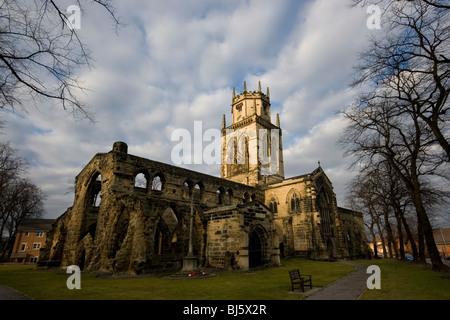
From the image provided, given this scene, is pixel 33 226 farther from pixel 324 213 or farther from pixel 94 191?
pixel 324 213

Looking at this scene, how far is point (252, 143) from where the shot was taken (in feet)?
142

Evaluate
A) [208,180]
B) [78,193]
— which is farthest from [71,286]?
[208,180]

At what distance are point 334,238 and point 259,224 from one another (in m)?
17.1

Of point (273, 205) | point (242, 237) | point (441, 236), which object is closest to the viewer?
point (242, 237)

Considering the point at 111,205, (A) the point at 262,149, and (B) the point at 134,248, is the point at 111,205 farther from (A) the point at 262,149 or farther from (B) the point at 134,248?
(A) the point at 262,149

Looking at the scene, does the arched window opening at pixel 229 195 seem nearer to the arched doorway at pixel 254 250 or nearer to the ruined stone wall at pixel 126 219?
the ruined stone wall at pixel 126 219

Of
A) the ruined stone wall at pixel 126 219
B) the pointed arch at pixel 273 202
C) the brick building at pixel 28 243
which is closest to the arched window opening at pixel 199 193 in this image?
the ruined stone wall at pixel 126 219

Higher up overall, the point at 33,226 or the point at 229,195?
the point at 229,195

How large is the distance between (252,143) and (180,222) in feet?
89.9

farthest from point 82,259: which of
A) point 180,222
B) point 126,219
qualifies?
point 180,222

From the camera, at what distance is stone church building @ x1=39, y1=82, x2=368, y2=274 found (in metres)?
15.0

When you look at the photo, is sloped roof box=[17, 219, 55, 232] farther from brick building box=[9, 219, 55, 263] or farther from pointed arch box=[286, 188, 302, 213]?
pointed arch box=[286, 188, 302, 213]

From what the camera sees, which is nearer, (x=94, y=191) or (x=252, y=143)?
(x=94, y=191)

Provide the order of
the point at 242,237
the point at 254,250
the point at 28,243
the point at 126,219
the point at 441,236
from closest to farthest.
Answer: the point at 242,237 < the point at 126,219 < the point at 254,250 < the point at 28,243 < the point at 441,236
